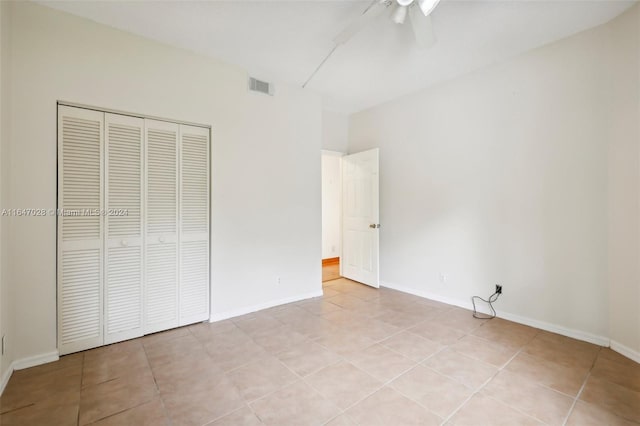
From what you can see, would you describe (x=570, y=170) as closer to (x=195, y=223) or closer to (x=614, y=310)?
(x=614, y=310)

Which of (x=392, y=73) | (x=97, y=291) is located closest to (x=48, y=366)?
(x=97, y=291)

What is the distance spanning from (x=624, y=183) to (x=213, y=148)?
3832 mm

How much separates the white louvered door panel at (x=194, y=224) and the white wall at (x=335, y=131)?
7.25 feet

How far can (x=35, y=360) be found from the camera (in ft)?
7.64

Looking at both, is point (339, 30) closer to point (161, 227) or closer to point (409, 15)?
point (409, 15)

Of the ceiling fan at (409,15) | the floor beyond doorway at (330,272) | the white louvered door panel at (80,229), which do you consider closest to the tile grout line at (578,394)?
the ceiling fan at (409,15)

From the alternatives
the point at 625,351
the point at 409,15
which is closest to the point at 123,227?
the point at 409,15

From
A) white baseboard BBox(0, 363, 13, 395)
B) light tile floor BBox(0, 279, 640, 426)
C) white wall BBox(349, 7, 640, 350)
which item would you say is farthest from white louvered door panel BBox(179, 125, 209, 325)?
white wall BBox(349, 7, 640, 350)

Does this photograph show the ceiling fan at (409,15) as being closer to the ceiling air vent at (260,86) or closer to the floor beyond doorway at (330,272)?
the ceiling air vent at (260,86)

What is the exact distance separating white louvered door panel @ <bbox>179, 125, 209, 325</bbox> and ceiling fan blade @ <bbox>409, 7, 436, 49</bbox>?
226 centimetres

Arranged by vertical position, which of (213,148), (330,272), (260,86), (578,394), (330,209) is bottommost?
(578,394)

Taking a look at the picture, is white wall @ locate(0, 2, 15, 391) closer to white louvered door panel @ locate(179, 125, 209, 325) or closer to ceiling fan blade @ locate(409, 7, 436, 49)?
white louvered door panel @ locate(179, 125, 209, 325)

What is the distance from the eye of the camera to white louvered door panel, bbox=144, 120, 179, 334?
288cm

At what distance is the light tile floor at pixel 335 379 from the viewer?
1.79 metres
